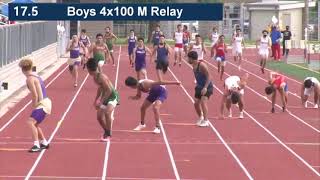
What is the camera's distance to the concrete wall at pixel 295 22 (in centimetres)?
7056

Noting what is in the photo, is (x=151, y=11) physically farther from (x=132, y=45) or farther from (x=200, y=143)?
(x=132, y=45)

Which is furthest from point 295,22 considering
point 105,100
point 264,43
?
point 105,100

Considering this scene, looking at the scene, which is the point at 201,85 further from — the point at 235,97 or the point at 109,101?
the point at 109,101

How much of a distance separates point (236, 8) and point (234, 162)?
222 ft

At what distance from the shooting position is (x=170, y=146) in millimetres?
15875

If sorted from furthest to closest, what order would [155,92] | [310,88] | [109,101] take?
1. [310,88]
2. [155,92]
3. [109,101]

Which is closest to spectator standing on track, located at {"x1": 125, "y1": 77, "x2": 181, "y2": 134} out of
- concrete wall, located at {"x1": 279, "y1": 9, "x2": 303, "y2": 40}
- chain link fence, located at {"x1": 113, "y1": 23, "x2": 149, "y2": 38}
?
concrete wall, located at {"x1": 279, "y1": 9, "x2": 303, "y2": 40}

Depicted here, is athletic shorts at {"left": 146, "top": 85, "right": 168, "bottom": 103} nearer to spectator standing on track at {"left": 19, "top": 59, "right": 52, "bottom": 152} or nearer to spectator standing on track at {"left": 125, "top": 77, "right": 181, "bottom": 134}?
spectator standing on track at {"left": 125, "top": 77, "right": 181, "bottom": 134}

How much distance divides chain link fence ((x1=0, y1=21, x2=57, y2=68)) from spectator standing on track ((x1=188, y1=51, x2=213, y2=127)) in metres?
7.72

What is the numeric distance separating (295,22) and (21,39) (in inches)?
1846

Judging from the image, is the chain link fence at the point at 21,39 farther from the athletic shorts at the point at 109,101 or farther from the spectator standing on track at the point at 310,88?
the athletic shorts at the point at 109,101

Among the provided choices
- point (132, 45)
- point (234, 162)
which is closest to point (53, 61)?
point (132, 45)

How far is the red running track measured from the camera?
43.5 ft

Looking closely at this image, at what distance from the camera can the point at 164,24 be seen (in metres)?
73.2
